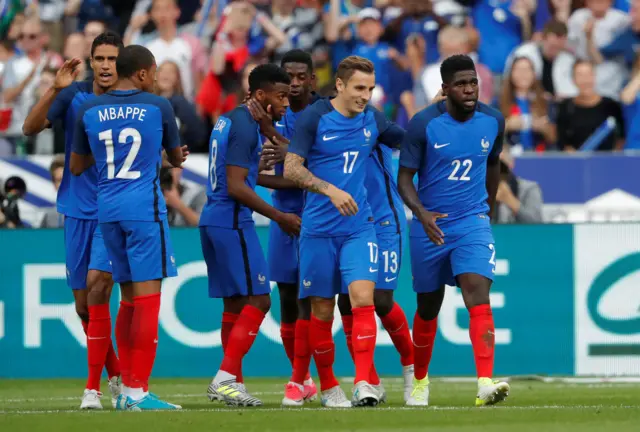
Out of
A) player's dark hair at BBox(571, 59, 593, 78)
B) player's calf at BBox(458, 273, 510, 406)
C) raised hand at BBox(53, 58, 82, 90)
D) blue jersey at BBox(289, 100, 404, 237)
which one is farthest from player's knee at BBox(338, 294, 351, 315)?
player's dark hair at BBox(571, 59, 593, 78)

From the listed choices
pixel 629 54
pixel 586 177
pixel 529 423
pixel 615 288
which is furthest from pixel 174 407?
pixel 629 54

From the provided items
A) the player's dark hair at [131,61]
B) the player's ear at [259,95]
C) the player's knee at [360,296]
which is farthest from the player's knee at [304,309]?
the player's dark hair at [131,61]

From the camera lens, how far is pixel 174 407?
10180mm

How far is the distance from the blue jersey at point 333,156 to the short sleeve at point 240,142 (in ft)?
1.76

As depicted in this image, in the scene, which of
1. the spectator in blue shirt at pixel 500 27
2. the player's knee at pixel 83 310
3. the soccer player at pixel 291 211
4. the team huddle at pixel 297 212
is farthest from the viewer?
the spectator in blue shirt at pixel 500 27

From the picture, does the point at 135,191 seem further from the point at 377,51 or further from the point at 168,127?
the point at 377,51

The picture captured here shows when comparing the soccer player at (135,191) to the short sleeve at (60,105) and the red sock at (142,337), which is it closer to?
the red sock at (142,337)

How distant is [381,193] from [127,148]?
2130 millimetres

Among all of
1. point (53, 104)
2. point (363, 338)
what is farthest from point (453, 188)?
point (53, 104)

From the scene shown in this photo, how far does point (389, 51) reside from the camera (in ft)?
61.3

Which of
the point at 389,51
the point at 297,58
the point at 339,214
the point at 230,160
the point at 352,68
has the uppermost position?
the point at 389,51

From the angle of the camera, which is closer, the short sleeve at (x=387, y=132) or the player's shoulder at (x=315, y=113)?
the player's shoulder at (x=315, y=113)

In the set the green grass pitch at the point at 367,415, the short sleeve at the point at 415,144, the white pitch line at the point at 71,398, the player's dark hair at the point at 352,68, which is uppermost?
the player's dark hair at the point at 352,68

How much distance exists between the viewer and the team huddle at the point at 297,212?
10023 mm
